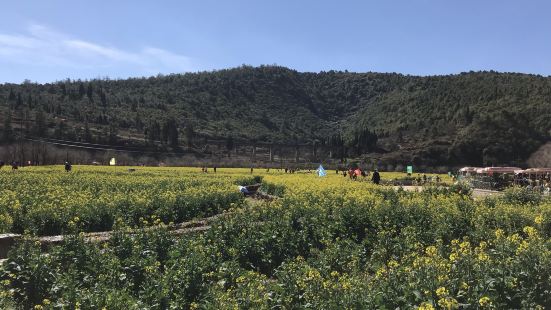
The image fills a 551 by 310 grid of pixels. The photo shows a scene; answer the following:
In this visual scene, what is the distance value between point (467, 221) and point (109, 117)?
143m

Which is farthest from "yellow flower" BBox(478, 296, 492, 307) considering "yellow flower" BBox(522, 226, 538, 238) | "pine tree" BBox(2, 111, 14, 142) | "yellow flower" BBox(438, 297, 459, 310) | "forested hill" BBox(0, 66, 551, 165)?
"pine tree" BBox(2, 111, 14, 142)

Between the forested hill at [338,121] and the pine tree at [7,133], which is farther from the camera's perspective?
the forested hill at [338,121]

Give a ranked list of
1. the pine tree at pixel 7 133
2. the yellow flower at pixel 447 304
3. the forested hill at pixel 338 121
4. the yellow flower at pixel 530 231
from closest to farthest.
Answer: the yellow flower at pixel 447 304 → the yellow flower at pixel 530 231 → the pine tree at pixel 7 133 → the forested hill at pixel 338 121

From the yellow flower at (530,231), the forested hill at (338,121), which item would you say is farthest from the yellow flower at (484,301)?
the forested hill at (338,121)

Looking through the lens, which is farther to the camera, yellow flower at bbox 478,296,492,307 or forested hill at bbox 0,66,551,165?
forested hill at bbox 0,66,551,165

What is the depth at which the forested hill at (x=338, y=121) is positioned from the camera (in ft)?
344

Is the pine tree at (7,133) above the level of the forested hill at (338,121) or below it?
below

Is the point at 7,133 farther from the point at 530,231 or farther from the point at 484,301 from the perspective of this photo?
the point at 484,301

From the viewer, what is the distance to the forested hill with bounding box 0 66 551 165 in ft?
344

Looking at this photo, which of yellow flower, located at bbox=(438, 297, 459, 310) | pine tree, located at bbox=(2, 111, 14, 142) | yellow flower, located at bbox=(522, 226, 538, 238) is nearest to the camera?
yellow flower, located at bbox=(438, 297, 459, 310)

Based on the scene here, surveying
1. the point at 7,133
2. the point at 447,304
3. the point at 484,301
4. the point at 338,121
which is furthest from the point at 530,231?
the point at 338,121

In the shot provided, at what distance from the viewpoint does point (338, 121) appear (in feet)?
654

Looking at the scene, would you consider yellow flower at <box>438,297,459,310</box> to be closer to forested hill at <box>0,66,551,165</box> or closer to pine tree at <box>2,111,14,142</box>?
forested hill at <box>0,66,551,165</box>

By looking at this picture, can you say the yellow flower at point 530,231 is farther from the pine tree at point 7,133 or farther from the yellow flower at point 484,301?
the pine tree at point 7,133
